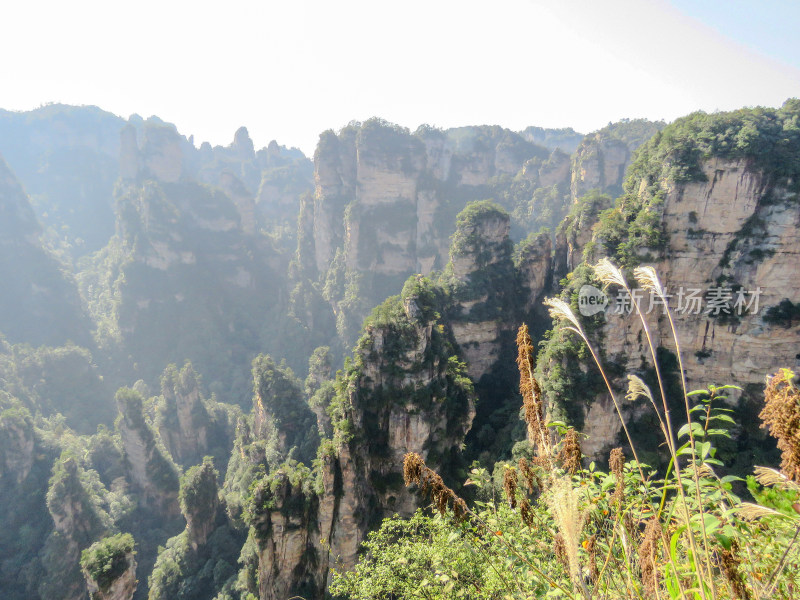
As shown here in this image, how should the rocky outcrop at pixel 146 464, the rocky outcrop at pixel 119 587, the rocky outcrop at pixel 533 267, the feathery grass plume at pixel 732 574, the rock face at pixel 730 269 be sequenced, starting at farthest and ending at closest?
the rocky outcrop at pixel 146 464 < the rocky outcrop at pixel 533 267 < the rock face at pixel 730 269 < the rocky outcrop at pixel 119 587 < the feathery grass plume at pixel 732 574

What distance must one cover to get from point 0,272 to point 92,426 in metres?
38.2

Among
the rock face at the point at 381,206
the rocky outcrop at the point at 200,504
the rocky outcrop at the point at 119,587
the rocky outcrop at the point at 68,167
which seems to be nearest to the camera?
the rocky outcrop at the point at 119,587

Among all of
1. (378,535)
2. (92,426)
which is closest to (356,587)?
(378,535)

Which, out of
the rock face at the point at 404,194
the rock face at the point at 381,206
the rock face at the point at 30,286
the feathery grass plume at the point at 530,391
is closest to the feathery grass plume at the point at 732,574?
the feathery grass plume at the point at 530,391

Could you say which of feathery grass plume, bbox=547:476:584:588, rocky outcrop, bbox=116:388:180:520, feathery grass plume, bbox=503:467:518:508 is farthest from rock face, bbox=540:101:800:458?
rocky outcrop, bbox=116:388:180:520

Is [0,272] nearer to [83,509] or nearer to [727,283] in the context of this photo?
[83,509]

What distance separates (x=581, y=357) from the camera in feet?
66.7

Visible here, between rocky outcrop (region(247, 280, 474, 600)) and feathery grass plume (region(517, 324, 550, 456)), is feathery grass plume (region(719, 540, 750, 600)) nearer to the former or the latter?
feathery grass plume (region(517, 324, 550, 456))

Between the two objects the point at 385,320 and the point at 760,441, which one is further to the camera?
the point at 385,320

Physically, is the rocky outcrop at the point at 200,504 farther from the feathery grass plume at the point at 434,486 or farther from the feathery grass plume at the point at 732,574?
the feathery grass plume at the point at 732,574

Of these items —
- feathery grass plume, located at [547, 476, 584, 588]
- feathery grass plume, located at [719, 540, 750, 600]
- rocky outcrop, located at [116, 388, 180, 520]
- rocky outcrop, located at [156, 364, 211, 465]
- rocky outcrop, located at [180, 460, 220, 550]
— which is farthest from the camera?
rocky outcrop, located at [156, 364, 211, 465]

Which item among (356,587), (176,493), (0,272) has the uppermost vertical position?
(356,587)

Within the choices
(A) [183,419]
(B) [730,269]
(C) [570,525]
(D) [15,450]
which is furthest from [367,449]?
(D) [15,450]

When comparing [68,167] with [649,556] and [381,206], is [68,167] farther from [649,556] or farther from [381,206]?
[649,556]
